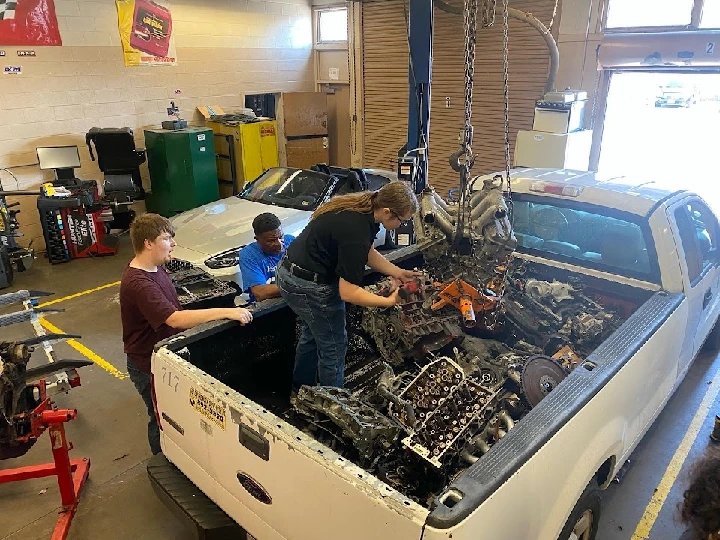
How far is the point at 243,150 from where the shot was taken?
10.5 metres

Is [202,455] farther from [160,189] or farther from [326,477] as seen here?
[160,189]

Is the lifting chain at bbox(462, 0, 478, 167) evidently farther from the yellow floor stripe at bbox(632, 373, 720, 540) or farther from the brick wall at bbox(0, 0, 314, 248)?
the brick wall at bbox(0, 0, 314, 248)

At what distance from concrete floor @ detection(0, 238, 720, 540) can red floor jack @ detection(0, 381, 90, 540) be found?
11 centimetres

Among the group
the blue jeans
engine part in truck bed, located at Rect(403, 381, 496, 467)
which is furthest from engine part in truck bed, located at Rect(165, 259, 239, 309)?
engine part in truck bed, located at Rect(403, 381, 496, 467)

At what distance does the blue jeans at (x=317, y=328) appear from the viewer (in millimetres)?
3303

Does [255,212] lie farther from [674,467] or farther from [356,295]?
[674,467]

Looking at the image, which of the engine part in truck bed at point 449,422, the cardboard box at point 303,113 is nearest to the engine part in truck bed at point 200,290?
the engine part in truck bed at point 449,422

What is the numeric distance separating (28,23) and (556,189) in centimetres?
825

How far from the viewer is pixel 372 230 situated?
A: 3.23 m

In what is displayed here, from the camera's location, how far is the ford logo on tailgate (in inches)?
88.0

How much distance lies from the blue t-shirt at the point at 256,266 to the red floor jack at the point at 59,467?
5.11 feet

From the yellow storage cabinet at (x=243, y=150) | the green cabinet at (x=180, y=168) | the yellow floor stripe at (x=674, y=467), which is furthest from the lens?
the yellow storage cabinet at (x=243, y=150)

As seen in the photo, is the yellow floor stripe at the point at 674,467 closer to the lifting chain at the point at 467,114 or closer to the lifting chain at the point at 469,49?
the lifting chain at the point at 467,114

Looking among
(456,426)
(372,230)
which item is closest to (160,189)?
(372,230)
